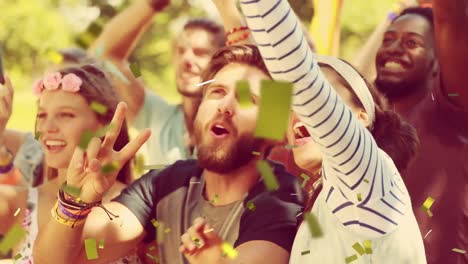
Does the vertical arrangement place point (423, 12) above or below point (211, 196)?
above

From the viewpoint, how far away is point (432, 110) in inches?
72.6

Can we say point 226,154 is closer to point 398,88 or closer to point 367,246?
point 367,246

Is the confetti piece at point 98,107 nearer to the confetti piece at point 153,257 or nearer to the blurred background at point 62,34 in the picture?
the confetti piece at point 153,257

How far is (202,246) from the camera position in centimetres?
116

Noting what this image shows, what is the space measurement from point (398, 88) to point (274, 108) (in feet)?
3.30

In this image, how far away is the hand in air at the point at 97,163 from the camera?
52.0 inches

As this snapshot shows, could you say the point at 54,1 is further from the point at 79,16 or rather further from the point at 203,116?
the point at 203,116

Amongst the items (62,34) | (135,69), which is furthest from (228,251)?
(62,34)

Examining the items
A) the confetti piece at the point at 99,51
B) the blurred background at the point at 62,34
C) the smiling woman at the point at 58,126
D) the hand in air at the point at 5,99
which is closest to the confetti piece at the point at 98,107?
the smiling woman at the point at 58,126

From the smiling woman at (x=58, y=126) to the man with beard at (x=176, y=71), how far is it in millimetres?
647

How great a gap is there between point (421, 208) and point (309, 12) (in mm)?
2455

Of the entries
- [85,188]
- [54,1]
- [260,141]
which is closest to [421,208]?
[260,141]

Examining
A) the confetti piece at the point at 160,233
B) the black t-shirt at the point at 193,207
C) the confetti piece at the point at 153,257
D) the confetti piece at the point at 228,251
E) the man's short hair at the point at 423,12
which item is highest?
the man's short hair at the point at 423,12

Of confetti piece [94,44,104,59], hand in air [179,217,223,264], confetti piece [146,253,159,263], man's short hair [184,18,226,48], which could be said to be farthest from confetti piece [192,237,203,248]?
man's short hair [184,18,226,48]
